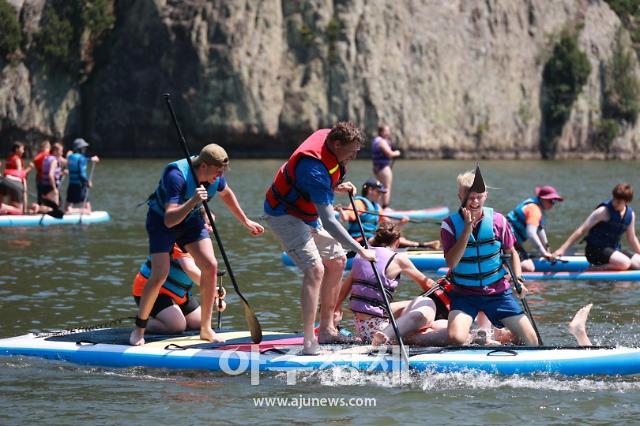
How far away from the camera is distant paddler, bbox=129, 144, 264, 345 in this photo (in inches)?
395

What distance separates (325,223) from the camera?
9.61 meters

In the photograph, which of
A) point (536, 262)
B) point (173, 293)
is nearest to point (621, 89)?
point (536, 262)

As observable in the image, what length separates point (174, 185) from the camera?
33.0 feet

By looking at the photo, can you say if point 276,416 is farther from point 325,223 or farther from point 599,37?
point 599,37

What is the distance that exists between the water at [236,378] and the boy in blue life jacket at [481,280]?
1.92 ft

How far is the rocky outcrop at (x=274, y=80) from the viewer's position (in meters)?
59.0

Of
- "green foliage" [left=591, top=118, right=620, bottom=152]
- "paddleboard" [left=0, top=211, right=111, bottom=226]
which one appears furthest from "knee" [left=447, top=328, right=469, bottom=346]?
"green foliage" [left=591, top=118, right=620, bottom=152]

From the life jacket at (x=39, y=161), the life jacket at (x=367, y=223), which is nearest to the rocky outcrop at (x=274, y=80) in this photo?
Answer: the life jacket at (x=39, y=161)

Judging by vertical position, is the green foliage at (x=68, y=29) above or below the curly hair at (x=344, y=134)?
above

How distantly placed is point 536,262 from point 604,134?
53.4 meters

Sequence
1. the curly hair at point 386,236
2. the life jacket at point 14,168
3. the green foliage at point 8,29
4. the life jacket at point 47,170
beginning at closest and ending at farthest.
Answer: the curly hair at point 386,236, the life jacket at point 14,168, the life jacket at point 47,170, the green foliage at point 8,29

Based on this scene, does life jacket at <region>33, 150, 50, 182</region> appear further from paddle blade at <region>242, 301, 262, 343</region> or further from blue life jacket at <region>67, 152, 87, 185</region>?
paddle blade at <region>242, 301, 262, 343</region>

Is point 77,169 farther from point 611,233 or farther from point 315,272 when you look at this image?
point 315,272

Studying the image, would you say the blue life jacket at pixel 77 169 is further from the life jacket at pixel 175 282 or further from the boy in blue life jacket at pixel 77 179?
the life jacket at pixel 175 282
